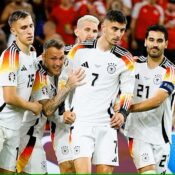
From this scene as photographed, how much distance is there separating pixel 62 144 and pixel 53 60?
38.9 inches

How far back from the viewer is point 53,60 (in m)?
8.99

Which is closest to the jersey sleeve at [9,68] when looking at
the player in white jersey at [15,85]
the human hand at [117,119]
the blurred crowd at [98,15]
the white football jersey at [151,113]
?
the player in white jersey at [15,85]

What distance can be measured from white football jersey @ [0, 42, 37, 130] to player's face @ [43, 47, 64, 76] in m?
0.44

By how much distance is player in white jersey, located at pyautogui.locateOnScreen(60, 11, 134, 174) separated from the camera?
8.12 meters

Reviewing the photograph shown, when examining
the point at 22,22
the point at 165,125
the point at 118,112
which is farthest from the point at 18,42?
the point at 165,125

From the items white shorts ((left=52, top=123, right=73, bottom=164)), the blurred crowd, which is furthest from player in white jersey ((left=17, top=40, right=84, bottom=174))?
the blurred crowd

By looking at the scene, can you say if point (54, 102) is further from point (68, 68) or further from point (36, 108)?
point (68, 68)

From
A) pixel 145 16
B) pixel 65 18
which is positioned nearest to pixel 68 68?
pixel 65 18

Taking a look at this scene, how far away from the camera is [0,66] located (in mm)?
8297

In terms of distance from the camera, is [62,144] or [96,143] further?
[62,144]

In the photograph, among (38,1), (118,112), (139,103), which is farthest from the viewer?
(38,1)

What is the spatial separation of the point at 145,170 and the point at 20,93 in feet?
5.60

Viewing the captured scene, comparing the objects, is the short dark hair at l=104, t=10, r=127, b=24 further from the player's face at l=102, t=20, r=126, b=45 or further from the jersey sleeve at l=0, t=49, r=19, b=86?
the jersey sleeve at l=0, t=49, r=19, b=86

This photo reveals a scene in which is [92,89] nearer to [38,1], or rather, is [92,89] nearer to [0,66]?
[0,66]
